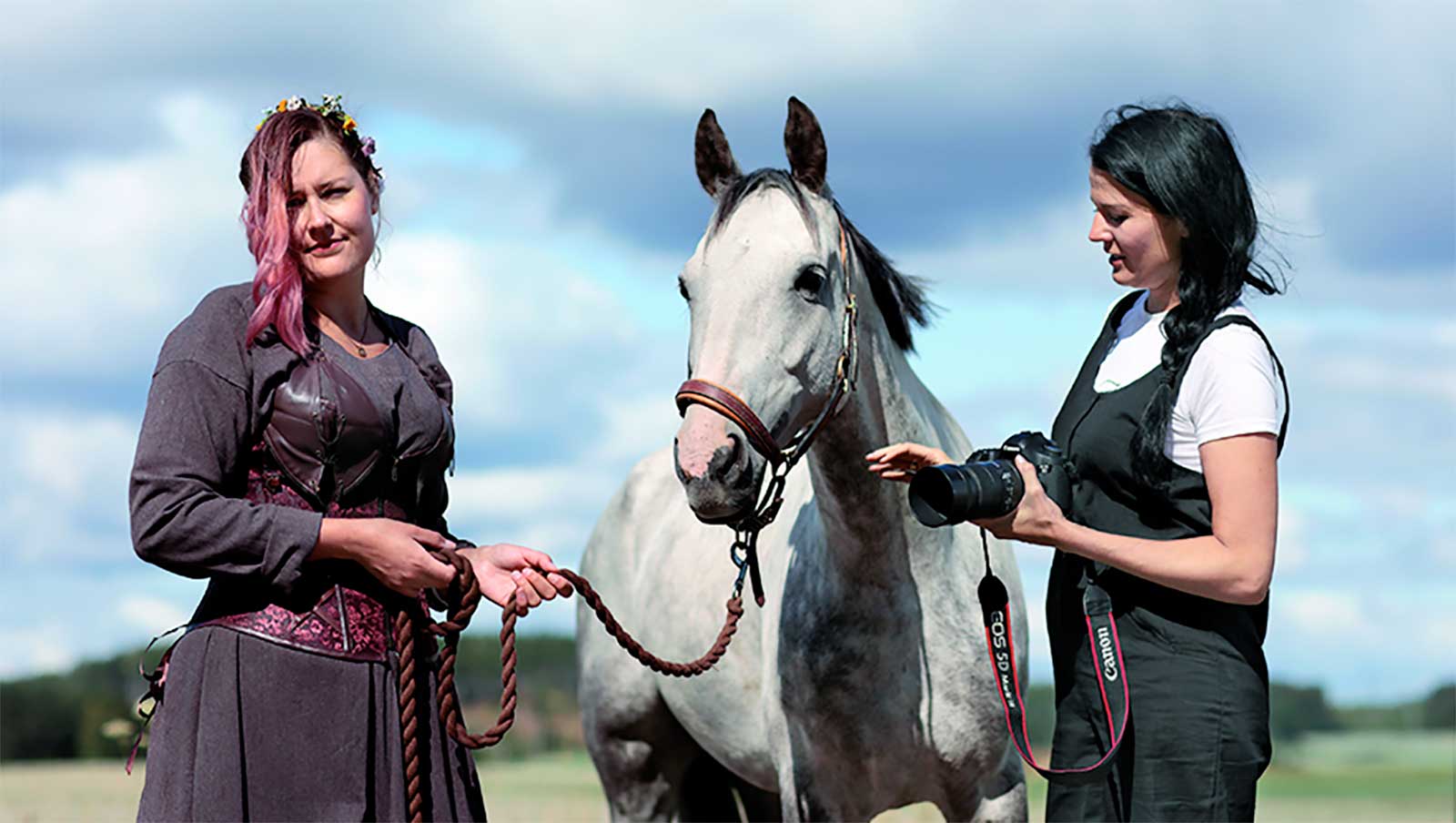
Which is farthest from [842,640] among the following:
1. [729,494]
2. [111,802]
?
[111,802]

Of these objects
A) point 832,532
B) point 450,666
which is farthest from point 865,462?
point 450,666

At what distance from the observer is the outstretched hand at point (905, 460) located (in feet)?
9.91

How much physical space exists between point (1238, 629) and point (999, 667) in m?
0.56

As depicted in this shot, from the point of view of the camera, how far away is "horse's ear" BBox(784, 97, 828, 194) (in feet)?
12.1

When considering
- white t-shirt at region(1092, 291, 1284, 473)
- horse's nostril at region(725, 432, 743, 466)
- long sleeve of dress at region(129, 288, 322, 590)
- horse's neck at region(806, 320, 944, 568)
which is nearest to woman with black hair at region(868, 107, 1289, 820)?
white t-shirt at region(1092, 291, 1284, 473)

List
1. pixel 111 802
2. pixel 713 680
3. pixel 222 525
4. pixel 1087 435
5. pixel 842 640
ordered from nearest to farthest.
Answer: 1. pixel 222 525
2. pixel 1087 435
3. pixel 842 640
4. pixel 713 680
5. pixel 111 802

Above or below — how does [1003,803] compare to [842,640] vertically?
below

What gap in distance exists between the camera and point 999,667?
3.15 meters

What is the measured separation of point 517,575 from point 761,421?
0.77 metres

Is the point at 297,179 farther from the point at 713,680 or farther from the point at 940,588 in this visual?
the point at 713,680

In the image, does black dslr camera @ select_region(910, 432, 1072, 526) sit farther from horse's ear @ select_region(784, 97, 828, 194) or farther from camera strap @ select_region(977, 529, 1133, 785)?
horse's ear @ select_region(784, 97, 828, 194)

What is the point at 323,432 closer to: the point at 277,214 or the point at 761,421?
the point at 277,214

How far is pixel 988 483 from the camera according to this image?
8.81ft

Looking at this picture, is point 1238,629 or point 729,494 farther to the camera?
point 729,494
